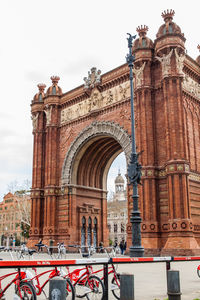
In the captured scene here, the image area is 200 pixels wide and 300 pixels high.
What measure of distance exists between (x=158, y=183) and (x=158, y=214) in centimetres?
237

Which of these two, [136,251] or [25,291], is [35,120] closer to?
[136,251]

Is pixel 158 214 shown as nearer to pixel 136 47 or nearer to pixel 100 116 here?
pixel 100 116

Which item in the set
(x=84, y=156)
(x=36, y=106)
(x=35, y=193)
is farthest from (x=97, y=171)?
(x=36, y=106)

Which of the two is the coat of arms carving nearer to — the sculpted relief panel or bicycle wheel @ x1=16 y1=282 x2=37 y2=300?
the sculpted relief panel

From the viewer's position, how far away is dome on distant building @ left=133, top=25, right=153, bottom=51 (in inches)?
1137

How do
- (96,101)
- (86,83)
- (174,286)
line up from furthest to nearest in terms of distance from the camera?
(86,83) → (96,101) → (174,286)

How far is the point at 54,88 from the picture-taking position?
124 feet

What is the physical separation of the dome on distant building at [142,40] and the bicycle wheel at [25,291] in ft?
81.2

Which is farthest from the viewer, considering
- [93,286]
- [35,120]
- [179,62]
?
[35,120]

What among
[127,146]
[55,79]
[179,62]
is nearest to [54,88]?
[55,79]

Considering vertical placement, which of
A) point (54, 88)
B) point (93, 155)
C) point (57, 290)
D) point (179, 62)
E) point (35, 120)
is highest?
point (54, 88)

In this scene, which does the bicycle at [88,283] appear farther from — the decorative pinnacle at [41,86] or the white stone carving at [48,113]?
the decorative pinnacle at [41,86]

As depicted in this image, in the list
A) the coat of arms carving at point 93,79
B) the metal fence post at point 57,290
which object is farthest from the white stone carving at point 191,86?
the metal fence post at point 57,290

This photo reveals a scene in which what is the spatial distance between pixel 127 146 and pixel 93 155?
7.37 m
